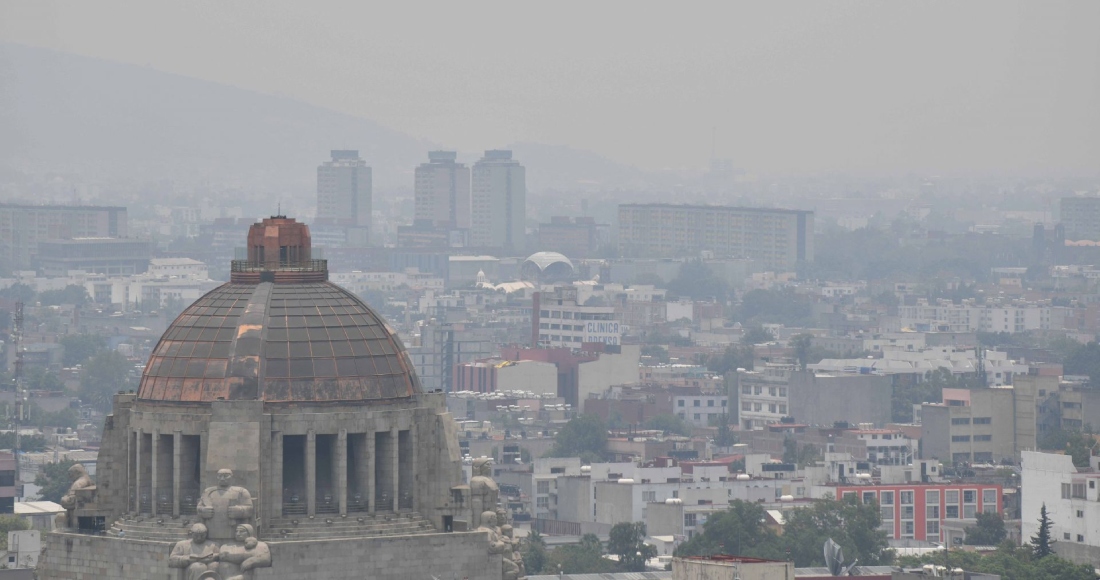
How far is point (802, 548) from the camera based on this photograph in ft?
358

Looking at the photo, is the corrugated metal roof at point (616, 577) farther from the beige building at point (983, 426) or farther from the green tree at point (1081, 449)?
the beige building at point (983, 426)

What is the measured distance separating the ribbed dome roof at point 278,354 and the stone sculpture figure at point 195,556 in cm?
168

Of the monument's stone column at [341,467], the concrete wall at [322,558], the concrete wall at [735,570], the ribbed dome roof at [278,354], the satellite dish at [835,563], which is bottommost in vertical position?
the satellite dish at [835,563]

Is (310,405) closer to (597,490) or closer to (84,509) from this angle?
(84,509)

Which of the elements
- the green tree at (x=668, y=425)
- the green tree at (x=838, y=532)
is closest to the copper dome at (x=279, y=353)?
the green tree at (x=838, y=532)

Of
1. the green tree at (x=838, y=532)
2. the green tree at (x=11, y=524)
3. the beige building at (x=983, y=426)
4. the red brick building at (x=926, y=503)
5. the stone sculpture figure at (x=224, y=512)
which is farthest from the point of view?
the beige building at (x=983, y=426)

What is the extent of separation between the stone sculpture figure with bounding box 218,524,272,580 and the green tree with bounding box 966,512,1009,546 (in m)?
83.4

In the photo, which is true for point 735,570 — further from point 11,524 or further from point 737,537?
point 737,537

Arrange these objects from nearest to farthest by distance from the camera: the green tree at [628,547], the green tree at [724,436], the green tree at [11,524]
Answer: the green tree at [11,524] → the green tree at [628,547] → the green tree at [724,436]

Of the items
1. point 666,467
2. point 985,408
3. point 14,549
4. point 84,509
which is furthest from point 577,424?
point 84,509

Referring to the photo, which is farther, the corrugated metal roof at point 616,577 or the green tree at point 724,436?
the green tree at point 724,436

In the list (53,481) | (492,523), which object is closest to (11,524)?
(53,481)

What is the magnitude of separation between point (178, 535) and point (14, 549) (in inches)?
1254

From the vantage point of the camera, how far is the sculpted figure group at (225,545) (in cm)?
3659
